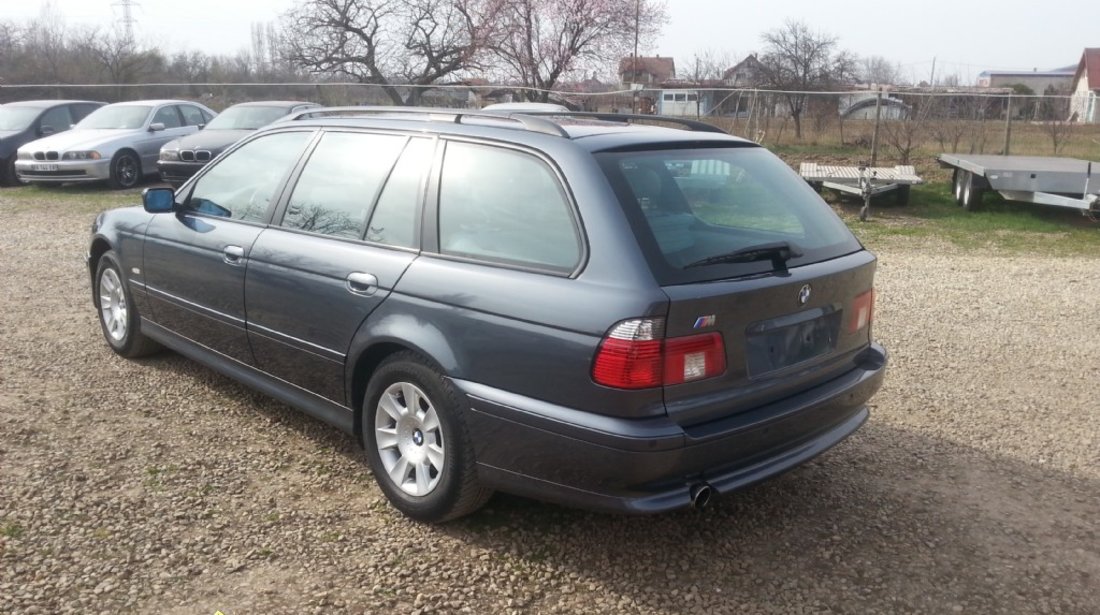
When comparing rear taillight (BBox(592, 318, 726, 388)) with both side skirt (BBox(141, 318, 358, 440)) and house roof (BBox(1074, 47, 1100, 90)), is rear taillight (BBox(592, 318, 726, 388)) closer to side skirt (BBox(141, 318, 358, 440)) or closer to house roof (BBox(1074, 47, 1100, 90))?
side skirt (BBox(141, 318, 358, 440))

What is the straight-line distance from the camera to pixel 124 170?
15.5m

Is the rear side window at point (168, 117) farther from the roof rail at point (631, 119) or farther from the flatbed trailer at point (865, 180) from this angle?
the roof rail at point (631, 119)

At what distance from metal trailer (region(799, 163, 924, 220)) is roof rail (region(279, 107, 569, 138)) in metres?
9.62

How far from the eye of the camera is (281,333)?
13.5ft

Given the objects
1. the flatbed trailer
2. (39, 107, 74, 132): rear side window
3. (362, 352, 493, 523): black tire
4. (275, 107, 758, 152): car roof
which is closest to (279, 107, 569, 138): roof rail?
(275, 107, 758, 152): car roof

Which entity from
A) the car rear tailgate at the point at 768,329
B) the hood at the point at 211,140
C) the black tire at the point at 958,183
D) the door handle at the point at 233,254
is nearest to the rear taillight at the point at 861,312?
the car rear tailgate at the point at 768,329

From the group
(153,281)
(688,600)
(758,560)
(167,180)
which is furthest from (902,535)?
(167,180)

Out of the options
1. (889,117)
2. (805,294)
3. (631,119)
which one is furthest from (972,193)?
(805,294)

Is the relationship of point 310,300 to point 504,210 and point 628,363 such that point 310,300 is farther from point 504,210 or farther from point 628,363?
Answer: point 628,363

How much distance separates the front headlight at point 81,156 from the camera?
48.8 feet

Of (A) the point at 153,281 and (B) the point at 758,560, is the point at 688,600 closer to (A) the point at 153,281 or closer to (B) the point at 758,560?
(B) the point at 758,560

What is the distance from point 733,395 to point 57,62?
37016mm

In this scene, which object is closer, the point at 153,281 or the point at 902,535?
the point at 902,535

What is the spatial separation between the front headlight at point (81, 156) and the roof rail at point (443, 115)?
39.5 feet
